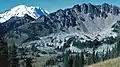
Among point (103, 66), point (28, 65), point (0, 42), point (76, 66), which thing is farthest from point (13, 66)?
point (76, 66)

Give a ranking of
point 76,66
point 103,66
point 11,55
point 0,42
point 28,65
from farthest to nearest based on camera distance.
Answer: point 76,66 → point 28,65 → point 11,55 → point 103,66 → point 0,42

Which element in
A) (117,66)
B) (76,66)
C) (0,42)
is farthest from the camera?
(76,66)

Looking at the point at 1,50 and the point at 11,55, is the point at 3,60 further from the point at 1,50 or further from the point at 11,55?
the point at 11,55

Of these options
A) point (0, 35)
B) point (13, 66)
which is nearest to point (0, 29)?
point (0, 35)

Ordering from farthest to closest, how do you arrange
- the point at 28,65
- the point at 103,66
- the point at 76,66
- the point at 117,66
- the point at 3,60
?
the point at 76,66, the point at 28,65, the point at 103,66, the point at 117,66, the point at 3,60

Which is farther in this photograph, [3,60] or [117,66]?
[117,66]

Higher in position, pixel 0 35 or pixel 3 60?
pixel 0 35

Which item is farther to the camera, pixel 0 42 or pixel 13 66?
pixel 13 66

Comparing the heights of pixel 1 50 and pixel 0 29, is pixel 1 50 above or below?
below

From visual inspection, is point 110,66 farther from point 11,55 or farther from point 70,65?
point 70,65
